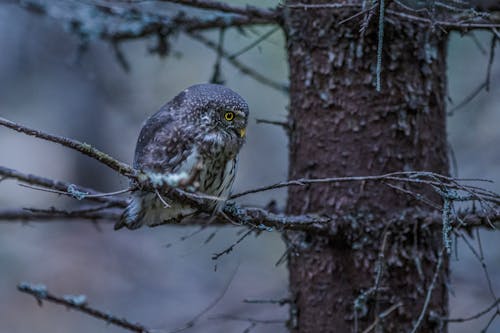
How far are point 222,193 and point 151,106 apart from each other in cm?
546

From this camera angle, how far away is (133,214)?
3.75 meters

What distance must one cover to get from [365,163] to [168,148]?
106cm

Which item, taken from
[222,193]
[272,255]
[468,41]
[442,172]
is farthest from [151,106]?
[442,172]

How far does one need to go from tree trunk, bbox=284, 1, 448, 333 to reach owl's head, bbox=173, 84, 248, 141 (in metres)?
0.38

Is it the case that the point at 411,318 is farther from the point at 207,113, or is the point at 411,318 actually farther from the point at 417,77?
the point at 207,113

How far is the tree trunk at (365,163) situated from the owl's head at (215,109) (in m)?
0.38

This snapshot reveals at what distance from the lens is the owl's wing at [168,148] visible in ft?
11.5

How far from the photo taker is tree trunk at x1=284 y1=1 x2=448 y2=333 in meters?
3.43

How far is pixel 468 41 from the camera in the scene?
7.94 m

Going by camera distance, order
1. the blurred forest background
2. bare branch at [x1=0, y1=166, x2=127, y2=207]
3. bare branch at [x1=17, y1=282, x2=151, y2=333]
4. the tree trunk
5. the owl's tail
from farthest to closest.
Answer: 1. the blurred forest background
2. the owl's tail
3. the tree trunk
4. bare branch at [x1=17, y1=282, x2=151, y2=333]
5. bare branch at [x1=0, y1=166, x2=127, y2=207]

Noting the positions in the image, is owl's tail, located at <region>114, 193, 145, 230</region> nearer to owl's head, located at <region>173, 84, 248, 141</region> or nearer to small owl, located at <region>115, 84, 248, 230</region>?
small owl, located at <region>115, 84, 248, 230</region>

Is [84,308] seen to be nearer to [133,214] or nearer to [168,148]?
[133,214]

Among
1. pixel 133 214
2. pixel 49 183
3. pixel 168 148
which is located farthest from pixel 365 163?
pixel 49 183

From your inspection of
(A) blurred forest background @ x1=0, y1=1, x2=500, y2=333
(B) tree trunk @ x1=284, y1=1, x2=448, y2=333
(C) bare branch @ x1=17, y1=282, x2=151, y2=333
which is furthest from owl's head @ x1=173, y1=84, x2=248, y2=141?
(A) blurred forest background @ x1=0, y1=1, x2=500, y2=333
